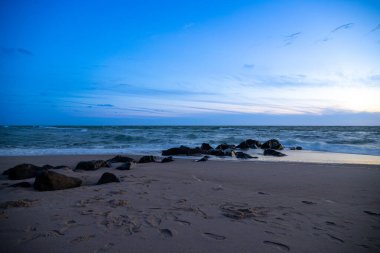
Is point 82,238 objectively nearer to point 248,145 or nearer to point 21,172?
point 21,172

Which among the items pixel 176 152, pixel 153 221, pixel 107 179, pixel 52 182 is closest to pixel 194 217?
pixel 153 221

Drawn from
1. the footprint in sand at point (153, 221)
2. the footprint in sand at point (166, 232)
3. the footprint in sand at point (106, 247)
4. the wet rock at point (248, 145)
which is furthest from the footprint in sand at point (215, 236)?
the wet rock at point (248, 145)

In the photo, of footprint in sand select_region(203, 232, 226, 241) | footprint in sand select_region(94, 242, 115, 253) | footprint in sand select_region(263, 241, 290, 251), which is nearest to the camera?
footprint in sand select_region(94, 242, 115, 253)

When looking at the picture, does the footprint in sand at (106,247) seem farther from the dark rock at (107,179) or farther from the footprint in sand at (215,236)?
the dark rock at (107,179)

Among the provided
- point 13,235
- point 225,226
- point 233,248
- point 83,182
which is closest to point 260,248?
point 233,248

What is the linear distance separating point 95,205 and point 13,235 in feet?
4.01

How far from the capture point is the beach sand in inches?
107

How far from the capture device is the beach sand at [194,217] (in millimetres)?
2717

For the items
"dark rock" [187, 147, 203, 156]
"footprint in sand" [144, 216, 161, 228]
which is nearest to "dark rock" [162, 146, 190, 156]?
"dark rock" [187, 147, 203, 156]

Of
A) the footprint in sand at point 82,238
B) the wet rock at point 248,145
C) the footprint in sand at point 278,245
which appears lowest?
the wet rock at point 248,145

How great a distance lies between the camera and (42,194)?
4.56m

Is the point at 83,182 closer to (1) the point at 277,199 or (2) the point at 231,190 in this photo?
(2) the point at 231,190

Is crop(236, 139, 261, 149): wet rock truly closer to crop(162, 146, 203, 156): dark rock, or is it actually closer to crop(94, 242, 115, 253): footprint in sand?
crop(162, 146, 203, 156): dark rock

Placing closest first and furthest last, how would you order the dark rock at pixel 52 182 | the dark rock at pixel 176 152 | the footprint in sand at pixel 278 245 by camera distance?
the footprint in sand at pixel 278 245 < the dark rock at pixel 52 182 < the dark rock at pixel 176 152
